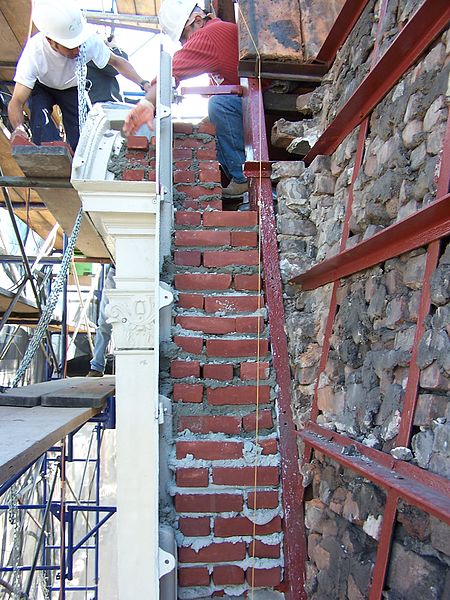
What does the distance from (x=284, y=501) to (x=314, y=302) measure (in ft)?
2.59

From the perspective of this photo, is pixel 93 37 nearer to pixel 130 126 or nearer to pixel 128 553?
pixel 130 126

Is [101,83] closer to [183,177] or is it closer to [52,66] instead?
[52,66]

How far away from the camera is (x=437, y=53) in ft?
4.64

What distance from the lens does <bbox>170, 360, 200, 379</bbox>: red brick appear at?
2203mm

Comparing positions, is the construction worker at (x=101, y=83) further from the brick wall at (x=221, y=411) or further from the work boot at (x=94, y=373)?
the work boot at (x=94, y=373)

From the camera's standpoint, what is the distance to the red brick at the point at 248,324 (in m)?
2.28

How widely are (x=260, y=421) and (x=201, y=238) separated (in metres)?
0.82

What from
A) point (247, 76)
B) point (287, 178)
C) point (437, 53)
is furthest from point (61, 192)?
point (437, 53)

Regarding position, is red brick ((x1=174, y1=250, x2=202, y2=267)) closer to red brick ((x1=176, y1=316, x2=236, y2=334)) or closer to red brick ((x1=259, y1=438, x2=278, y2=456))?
red brick ((x1=176, y1=316, x2=236, y2=334))

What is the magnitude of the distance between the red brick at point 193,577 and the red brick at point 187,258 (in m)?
1.20

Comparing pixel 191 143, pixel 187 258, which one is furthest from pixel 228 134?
pixel 187 258

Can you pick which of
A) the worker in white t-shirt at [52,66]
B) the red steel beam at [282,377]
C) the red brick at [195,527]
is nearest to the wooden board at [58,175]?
the worker in white t-shirt at [52,66]

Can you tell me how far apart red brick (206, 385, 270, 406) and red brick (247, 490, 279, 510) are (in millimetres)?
348

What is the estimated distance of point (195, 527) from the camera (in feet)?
6.81
